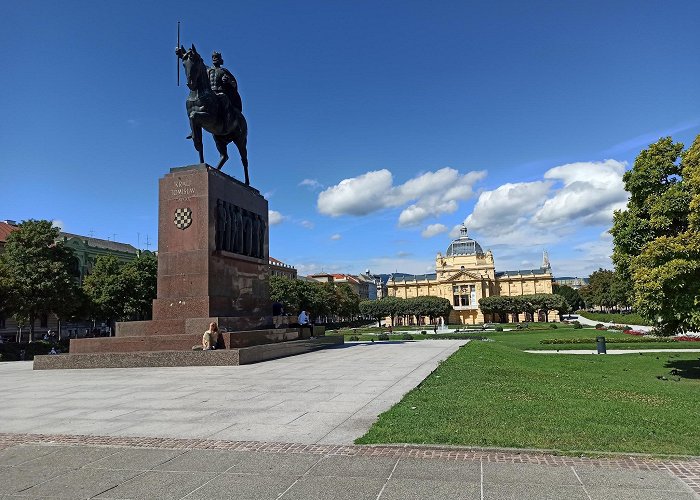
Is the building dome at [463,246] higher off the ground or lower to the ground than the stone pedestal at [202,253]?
higher

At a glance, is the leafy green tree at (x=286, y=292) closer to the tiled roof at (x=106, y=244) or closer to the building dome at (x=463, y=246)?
the tiled roof at (x=106, y=244)

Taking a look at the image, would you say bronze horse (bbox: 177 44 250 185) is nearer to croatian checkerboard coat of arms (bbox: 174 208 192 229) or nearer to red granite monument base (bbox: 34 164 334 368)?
red granite monument base (bbox: 34 164 334 368)

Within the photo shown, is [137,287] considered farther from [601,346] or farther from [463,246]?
[463,246]

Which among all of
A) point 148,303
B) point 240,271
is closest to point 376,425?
point 240,271

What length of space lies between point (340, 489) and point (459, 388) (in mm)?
6714

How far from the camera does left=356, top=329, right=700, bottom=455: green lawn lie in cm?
673

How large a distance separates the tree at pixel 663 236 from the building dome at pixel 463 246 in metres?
135

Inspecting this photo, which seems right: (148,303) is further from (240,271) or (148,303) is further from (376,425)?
(376,425)

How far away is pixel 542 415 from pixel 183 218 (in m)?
15.5

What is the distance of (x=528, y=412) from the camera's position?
857cm

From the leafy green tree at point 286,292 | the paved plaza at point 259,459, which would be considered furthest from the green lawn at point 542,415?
the leafy green tree at point 286,292

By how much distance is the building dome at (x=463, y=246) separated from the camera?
501ft

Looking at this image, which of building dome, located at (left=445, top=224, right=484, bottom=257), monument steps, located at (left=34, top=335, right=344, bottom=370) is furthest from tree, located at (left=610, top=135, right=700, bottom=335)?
building dome, located at (left=445, top=224, right=484, bottom=257)

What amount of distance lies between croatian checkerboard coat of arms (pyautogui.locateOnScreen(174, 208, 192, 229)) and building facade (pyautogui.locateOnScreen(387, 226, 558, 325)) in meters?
117
